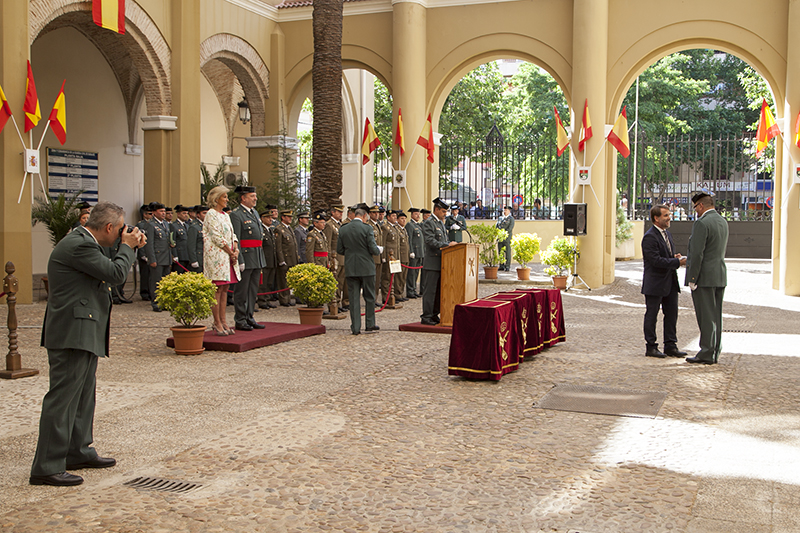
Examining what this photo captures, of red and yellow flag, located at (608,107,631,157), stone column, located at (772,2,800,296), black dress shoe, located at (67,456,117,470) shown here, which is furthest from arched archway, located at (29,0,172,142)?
stone column, located at (772,2,800,296)

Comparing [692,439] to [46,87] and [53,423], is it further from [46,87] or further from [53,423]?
[46,87]

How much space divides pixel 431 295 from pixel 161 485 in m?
6.83

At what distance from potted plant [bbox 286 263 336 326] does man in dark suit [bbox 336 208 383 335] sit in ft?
1.27

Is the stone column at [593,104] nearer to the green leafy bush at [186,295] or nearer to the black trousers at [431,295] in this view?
the black trousers at [431,295]

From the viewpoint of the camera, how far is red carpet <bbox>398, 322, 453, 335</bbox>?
10500 mm

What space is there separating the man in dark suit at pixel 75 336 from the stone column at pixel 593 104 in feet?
44.3

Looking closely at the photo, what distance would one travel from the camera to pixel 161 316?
12000 millimetres

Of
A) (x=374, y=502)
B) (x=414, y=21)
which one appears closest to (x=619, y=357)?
(x=374, y=502)

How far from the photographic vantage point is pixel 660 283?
8680 millimetres

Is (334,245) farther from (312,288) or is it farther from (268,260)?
(312,288)

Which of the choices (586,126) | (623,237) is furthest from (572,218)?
(623,237)

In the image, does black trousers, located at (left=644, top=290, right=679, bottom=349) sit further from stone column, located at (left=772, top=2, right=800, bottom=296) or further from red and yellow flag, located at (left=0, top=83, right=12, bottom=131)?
red and yellow flag, located at (left=0, top=83, right=12, bottom=131)

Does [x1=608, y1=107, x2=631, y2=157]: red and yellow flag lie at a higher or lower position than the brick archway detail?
lower

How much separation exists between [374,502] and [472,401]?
8.16 ft
